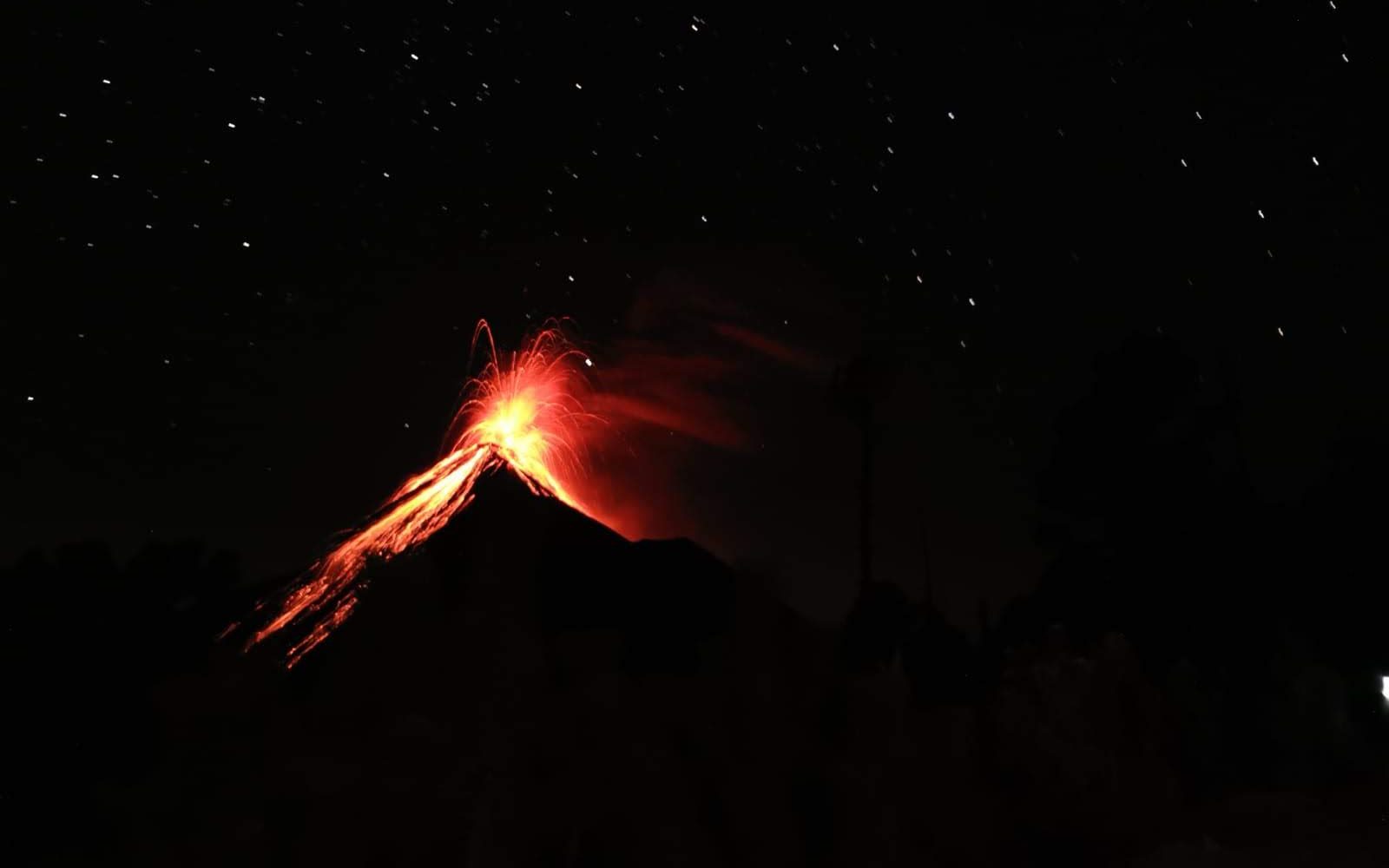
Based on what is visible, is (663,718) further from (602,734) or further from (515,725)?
(515,725)

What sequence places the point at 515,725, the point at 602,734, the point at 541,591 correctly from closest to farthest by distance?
the point at 515,725 < the point at 602,734 < the point at 541,591

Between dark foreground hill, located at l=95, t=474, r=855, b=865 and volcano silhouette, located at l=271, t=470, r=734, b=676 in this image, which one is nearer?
dark foreground hill, located at l=95, t=474, r=855, b=865

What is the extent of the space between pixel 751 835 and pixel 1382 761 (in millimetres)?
13071

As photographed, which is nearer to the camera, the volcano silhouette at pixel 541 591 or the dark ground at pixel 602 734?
the dark ground at pixel 602 734

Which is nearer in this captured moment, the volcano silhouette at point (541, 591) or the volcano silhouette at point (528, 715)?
the volcano silhouette at point (528, 715)

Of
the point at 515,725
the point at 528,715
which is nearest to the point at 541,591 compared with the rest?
the point at 528,715

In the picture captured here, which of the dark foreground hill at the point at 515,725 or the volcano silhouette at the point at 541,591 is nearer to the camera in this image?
the dark foreground hill at the point at 515,725

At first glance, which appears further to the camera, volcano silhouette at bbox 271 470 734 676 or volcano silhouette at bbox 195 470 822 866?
volcano silhouette at bbox 271 470 734 676

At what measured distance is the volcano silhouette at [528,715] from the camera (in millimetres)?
19062

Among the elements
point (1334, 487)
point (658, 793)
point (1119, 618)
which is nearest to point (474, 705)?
point (658, 793)

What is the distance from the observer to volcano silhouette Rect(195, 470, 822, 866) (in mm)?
19062

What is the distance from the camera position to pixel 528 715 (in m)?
20.8

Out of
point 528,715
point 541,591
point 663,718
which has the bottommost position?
point 528,715

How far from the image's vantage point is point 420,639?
22.2 m
